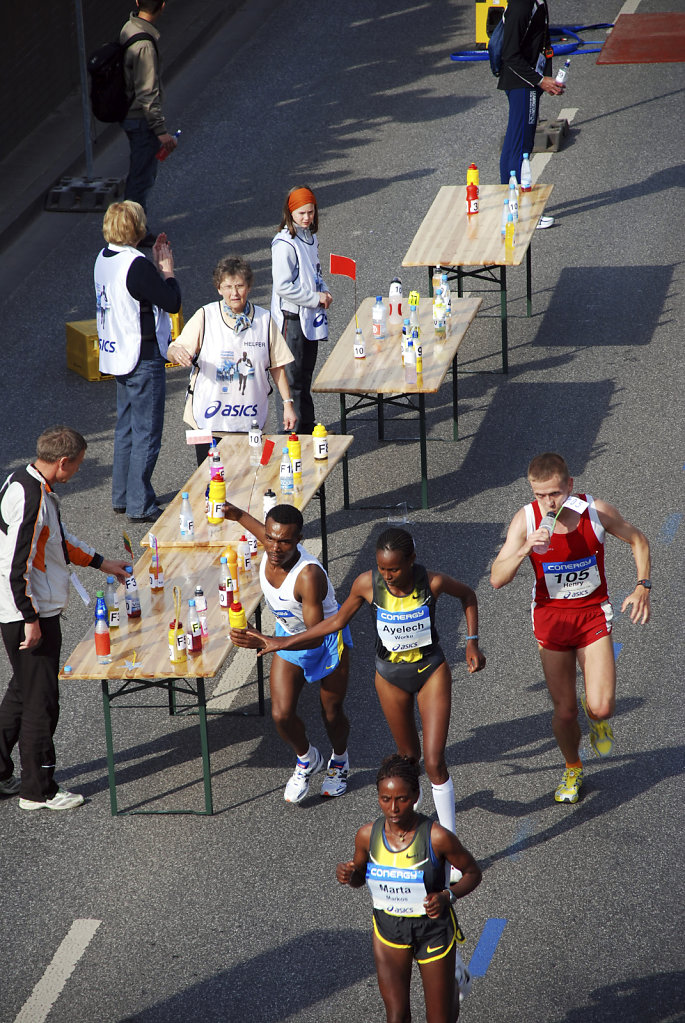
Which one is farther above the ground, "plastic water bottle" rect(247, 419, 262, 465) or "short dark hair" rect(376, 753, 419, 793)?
"short dark hair" rect(376, 753, 419, 793)

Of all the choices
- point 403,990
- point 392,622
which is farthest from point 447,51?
point 403,990

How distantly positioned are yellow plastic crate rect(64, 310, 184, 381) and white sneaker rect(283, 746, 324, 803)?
6425 mm

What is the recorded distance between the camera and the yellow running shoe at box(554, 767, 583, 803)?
28.9 feet

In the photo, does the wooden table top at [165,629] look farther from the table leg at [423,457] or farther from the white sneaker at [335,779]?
the table leg at [423,457]

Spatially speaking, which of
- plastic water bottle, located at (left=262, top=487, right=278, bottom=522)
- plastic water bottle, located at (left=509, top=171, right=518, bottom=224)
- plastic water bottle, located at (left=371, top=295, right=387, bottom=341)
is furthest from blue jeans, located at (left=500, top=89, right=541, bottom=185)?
plastic water bottle, located at (left=262, top=487, right=278, bottom=522)

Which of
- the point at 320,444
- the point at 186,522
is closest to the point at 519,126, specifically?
the point at 320,444

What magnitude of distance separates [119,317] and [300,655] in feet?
13.5

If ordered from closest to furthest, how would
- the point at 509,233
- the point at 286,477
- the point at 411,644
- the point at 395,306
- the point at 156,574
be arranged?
the point at 411,644 < the point at 156,574 < the point at 286,477 < the point at 395,306 < the point at 509,233

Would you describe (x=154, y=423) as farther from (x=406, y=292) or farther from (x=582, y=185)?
(x=582, y=185)

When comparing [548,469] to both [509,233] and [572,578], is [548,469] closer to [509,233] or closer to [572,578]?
[572,578]

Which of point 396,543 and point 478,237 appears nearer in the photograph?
point 396,543

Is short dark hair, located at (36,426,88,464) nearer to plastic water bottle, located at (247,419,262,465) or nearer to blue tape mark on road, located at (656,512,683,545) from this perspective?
plastic water bottle, located at (247,419,262,465)

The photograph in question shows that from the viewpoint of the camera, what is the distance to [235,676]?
1039 centimetres

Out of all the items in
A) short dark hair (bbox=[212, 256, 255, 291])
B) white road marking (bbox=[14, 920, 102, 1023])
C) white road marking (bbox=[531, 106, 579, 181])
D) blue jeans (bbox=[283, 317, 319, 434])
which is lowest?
white road marking (bbox=[531, 106, 579, 181])
